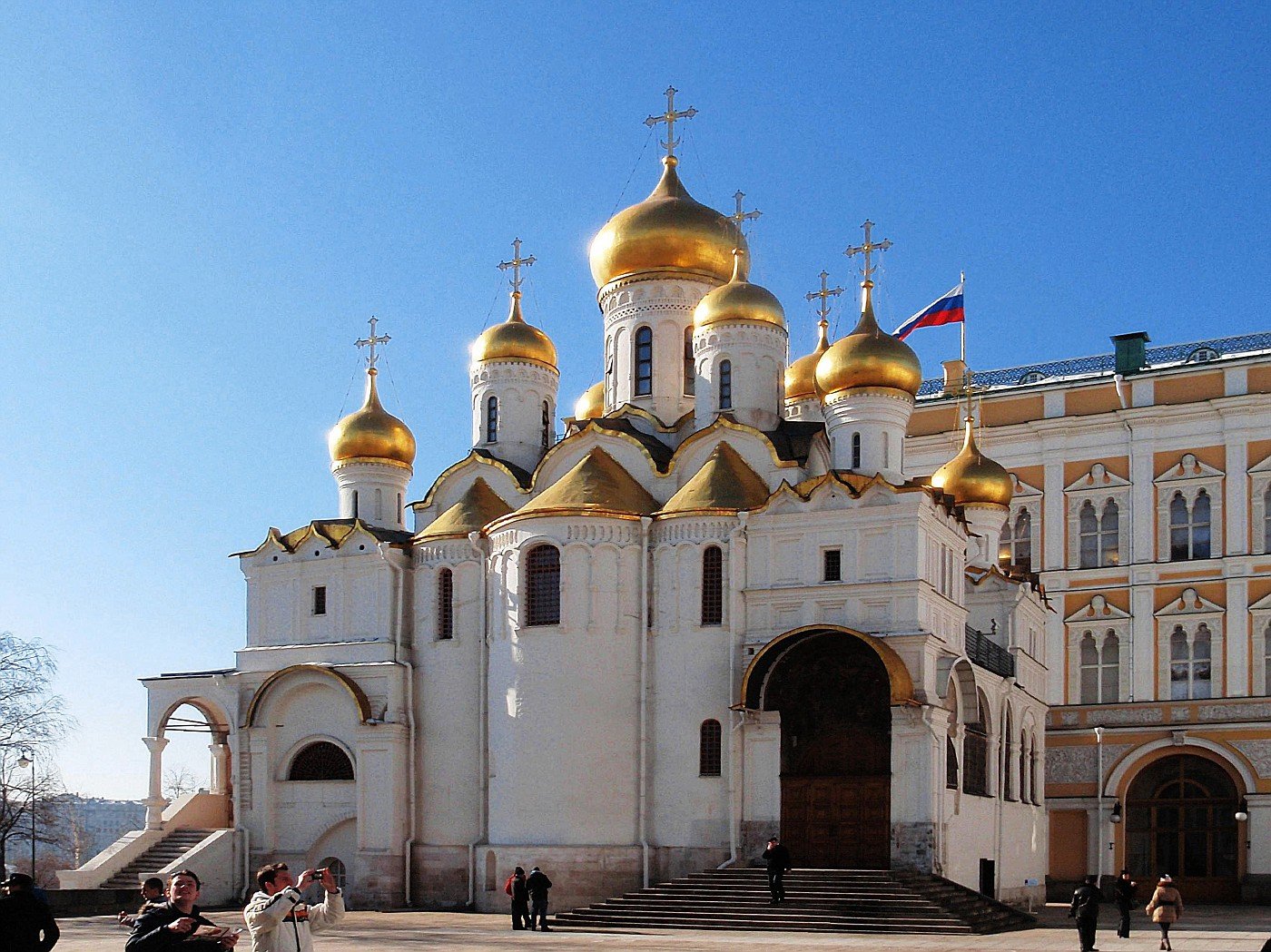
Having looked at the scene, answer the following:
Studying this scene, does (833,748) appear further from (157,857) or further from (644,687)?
(157,857)

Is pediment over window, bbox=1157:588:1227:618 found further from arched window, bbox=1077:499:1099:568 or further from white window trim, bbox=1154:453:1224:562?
arched window, bbox=1077:499:1099:568

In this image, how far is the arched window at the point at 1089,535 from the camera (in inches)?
1551

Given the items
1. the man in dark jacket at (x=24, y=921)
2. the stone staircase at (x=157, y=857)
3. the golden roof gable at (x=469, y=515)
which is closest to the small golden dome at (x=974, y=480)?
the golden roof gable at (x=469, y=515)

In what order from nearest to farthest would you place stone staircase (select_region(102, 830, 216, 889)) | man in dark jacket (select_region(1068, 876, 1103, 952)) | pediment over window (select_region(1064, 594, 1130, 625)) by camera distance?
1. man in dark jacket (select_region(1068, 876, 1103, 952))
2. stone staircase (select_region(102, 830, 216, 889))
3. pediment over window (select_region(1064, 594, 1130, 625))

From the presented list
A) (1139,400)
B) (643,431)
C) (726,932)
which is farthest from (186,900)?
(1139,400)

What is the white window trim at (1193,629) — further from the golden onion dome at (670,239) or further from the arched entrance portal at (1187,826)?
the golden onion dome at (670,239)

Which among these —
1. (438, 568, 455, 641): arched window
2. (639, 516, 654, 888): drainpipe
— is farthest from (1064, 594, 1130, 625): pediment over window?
(438, 568, 455, 641): arched window

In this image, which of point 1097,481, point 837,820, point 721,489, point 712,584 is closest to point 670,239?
point 721,489

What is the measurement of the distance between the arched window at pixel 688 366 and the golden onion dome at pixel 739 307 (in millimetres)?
1528

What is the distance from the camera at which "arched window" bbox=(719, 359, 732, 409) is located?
31062 mm

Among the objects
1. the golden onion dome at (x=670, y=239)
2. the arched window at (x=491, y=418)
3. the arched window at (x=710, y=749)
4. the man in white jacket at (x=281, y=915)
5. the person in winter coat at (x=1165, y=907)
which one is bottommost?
the person in winter coat at (x=1165, y=907)

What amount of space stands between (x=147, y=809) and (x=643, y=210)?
15.6 m

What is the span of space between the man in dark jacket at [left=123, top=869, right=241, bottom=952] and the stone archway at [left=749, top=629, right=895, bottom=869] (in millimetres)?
18376

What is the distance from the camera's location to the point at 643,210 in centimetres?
3319
